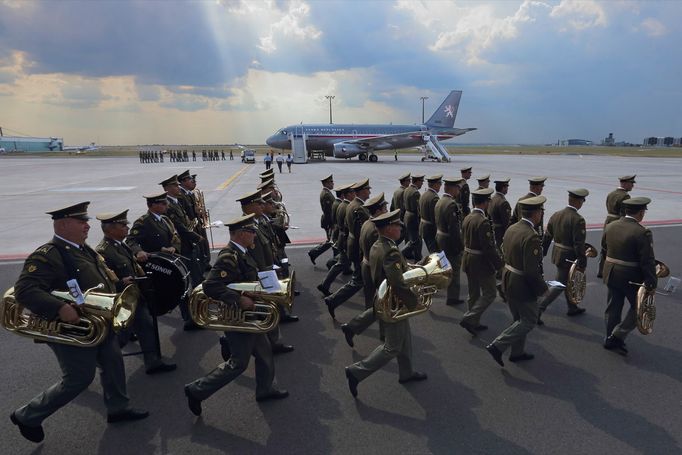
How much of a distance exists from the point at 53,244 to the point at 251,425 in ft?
8.62

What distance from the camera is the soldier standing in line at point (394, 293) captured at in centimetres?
429

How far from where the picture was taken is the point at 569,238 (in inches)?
251

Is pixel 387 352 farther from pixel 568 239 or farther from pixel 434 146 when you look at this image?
pixel 434 146

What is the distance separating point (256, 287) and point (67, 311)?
165 centimetres

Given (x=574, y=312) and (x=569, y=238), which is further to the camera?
(x=574, y=312)

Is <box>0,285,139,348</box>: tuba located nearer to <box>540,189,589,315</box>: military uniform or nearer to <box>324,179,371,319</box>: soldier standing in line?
<box>324,179,371,319</box>: soldier standing in line

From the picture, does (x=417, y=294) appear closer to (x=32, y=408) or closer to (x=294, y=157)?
(x=32, y=408)

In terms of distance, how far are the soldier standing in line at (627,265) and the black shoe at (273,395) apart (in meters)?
4.36

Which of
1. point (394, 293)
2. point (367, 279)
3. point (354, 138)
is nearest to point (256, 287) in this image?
point (394, 293)

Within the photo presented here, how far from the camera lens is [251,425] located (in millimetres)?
4113

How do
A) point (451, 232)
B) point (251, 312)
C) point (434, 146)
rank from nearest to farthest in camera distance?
point (251, 312), point (451, 232), point (434, 146)

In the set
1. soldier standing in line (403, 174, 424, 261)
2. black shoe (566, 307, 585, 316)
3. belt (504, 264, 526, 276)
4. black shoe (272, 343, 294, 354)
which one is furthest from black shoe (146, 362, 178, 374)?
black shoe (566, 307, 585, 316)

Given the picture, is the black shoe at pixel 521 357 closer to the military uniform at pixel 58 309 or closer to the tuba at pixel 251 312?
the tuba at pixel 251 312

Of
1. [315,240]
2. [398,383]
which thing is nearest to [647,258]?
[398,383]
